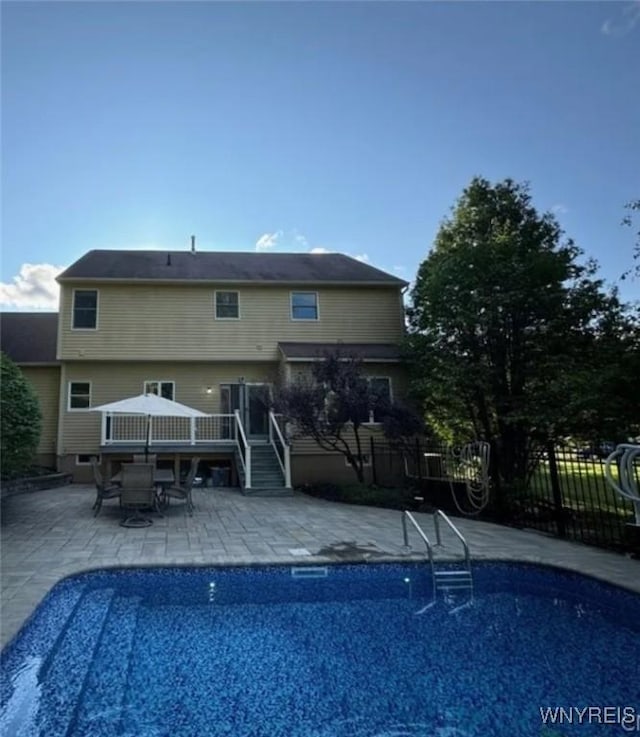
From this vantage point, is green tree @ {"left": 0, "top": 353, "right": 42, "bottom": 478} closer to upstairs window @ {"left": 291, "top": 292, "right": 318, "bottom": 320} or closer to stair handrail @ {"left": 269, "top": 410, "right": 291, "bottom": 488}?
stair handrail @ {"left": 269, "top": 410, "right": 291, "bottom": 488}

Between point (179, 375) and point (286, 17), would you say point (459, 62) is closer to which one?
point (286, 17)

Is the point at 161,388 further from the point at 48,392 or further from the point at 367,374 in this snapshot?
the point at 367,374

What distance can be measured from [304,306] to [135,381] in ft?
22.8

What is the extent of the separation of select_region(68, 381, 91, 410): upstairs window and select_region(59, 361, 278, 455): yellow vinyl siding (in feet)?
0.48

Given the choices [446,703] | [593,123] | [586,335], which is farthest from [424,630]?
[593,123]

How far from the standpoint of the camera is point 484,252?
42.6ft

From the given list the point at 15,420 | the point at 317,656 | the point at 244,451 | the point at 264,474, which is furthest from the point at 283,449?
the point at 317,656

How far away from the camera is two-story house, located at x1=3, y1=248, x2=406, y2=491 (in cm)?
1575

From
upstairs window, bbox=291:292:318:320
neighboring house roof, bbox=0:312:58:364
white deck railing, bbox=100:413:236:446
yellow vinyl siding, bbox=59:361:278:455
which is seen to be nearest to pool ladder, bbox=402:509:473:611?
white deck railing, bbox=100:413:236:446

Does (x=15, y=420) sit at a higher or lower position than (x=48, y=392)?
lower

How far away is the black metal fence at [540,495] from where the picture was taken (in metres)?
7.97

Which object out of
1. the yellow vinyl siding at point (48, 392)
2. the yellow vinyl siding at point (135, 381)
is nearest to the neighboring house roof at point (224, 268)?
the yellow vinyl siding at point (135, 381)

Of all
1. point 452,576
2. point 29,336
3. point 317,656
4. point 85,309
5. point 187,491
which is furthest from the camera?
point 29,336

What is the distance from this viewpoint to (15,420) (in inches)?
341
